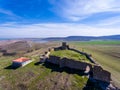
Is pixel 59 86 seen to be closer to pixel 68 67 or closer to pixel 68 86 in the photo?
pixel 68 86

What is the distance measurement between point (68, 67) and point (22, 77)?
13.3 meters

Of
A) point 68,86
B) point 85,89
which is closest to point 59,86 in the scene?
point 68,86

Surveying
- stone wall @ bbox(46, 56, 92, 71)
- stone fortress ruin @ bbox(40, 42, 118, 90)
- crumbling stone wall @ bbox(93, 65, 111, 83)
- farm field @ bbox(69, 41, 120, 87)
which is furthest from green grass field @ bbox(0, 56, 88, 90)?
farm field @ bbox(69, 41, 120, 87)

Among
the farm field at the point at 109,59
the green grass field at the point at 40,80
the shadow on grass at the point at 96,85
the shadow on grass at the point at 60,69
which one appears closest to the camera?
the shadow on grass at the point at 96,85

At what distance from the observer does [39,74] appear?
143 feet

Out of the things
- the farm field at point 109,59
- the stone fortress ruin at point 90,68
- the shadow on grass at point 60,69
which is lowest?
the farm field at point 109,59

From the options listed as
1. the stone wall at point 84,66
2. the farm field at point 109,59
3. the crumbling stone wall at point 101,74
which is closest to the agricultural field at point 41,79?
the stone wall at point 84,66

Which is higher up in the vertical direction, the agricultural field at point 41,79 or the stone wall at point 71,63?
the stone wall at point 71,63

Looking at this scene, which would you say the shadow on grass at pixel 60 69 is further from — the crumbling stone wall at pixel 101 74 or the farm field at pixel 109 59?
the farm field at pixel 109 59

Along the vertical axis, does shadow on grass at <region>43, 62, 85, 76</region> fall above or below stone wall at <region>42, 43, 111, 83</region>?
below

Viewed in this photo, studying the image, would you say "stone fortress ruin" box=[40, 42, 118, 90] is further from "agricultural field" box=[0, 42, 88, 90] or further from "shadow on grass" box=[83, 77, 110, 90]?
"agricultural field" box=[0, 42, 88, 90]

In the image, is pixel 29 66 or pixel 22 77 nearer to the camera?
pixel 22 77

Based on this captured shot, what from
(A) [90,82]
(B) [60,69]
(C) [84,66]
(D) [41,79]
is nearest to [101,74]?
(A) [90,82]

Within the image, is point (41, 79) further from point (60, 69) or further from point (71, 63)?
point (71, 63)
